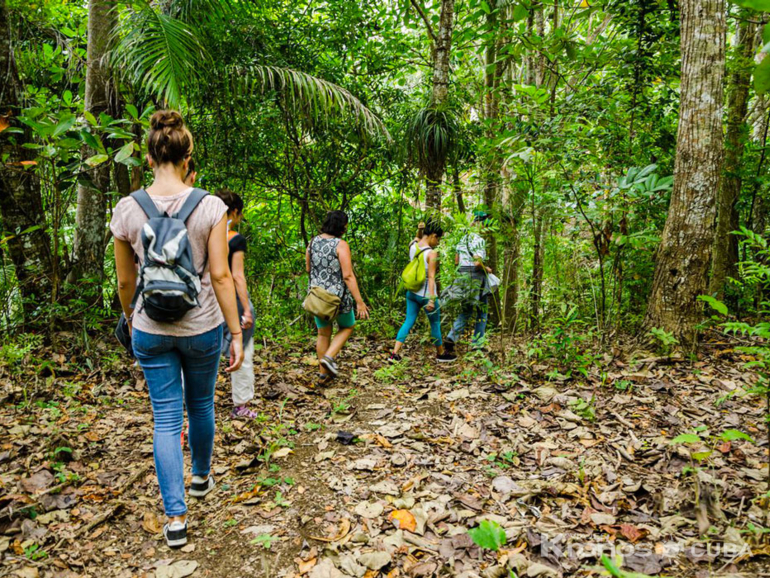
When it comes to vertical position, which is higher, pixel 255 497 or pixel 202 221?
pixel 202 221

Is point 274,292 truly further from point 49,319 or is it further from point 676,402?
point 676,402

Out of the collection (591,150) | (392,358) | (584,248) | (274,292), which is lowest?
(392,358)

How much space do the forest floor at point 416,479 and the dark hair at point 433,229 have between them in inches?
76.4

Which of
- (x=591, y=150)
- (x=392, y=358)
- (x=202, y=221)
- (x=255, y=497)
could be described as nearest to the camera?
(x=202, y=221)

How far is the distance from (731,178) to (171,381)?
6.69 metres

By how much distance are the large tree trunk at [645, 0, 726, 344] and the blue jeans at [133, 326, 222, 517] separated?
397 cm

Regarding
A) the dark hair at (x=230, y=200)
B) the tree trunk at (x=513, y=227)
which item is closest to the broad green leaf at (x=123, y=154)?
the dark hair at (x=230, y=200)


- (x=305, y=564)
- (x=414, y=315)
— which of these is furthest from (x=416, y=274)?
(x=305, y=564)

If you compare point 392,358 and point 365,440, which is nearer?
point 365,440

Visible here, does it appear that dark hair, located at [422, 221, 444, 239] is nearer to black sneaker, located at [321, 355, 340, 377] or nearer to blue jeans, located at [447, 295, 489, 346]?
blue jeans, located at [447, 295, 489, 346]

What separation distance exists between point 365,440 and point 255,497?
0.93 meters

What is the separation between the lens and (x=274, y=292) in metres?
7.97

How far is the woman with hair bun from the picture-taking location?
2.32 m

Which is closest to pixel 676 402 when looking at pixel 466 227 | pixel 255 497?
pixel 466 227
